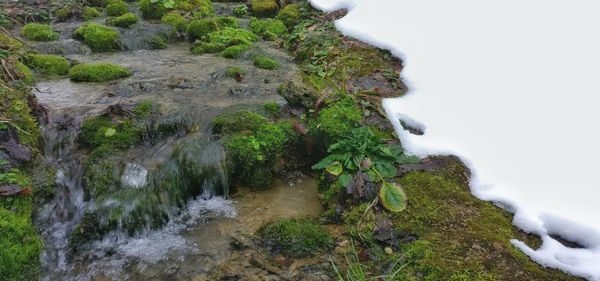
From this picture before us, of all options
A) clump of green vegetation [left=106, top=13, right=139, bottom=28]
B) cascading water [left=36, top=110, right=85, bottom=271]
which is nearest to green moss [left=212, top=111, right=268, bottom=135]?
cascading water [left=36, top=110, right=85, bottom=271]

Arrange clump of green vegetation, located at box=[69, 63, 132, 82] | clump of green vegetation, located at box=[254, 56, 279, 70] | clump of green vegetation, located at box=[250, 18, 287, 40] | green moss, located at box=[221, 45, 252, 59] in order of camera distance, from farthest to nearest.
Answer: clump of green vegetation, located at box=[250, 18, 287, 40] → green moss, located at box=[221, 45, 252, 59] → clump of green vegetation, located at box=[254, 56, 279, 70] → clump of green vegetation, located at box=[69, 63, 132, 82]

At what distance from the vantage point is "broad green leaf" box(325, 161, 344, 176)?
4164 millimetres

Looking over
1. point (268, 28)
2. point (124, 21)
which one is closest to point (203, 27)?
point (268, 28)

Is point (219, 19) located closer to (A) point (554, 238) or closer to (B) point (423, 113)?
(B) point (423, 113)

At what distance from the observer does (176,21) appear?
9781 mm

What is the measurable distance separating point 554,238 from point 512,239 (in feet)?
1.13

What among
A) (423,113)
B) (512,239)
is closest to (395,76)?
(423,113)

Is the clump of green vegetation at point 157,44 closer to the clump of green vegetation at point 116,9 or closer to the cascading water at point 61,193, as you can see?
the clump of green vegetation at point 116,9

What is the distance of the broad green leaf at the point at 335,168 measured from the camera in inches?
164

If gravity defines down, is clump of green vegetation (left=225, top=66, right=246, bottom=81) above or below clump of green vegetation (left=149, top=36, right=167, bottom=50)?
below

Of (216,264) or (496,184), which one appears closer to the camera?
(216,264)

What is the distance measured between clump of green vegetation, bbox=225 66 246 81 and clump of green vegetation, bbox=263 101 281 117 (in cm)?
121

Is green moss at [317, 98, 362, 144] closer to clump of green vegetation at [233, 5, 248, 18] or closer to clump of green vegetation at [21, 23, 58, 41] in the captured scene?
clump of green vegetation at [21, 23, 58, 41]

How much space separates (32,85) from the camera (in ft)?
19.3
